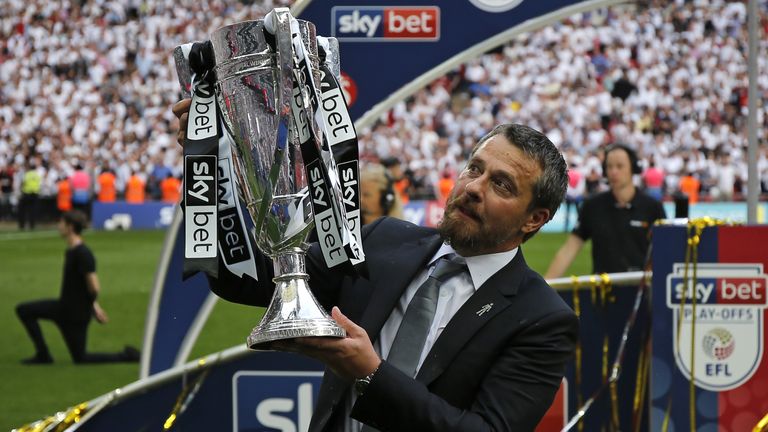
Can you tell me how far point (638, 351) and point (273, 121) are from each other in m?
2.66

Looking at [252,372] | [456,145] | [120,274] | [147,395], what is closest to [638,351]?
[252,372]

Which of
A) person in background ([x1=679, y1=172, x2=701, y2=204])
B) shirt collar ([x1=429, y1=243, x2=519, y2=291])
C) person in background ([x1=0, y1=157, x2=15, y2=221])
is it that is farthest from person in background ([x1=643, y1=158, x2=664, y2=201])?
shirt collar ([x1=429, y1=243, x2=519, y2=291])

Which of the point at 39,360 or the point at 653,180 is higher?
the point at 653,180

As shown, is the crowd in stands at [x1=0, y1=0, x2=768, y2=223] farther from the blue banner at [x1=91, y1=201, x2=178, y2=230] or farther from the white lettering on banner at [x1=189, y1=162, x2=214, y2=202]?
the white lettering on banner at [x1=189, y1=162, x2=214, y2=202]

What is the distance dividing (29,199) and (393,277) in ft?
76.6

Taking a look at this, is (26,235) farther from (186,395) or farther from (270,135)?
(270,135)

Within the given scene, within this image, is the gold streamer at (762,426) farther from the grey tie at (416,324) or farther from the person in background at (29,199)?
the person in background at (29,199)

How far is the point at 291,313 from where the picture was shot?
89.8 inches

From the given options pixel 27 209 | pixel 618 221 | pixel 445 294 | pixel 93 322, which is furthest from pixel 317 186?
pixel 27 209

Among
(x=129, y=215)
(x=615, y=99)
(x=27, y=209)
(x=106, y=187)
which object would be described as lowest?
(x=129, y=215)

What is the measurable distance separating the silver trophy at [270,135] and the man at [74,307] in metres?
7.38

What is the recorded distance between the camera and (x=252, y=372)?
4.55 meters

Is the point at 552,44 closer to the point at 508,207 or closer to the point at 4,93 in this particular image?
the point at 4,93

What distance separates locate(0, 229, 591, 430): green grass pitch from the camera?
8.61m
